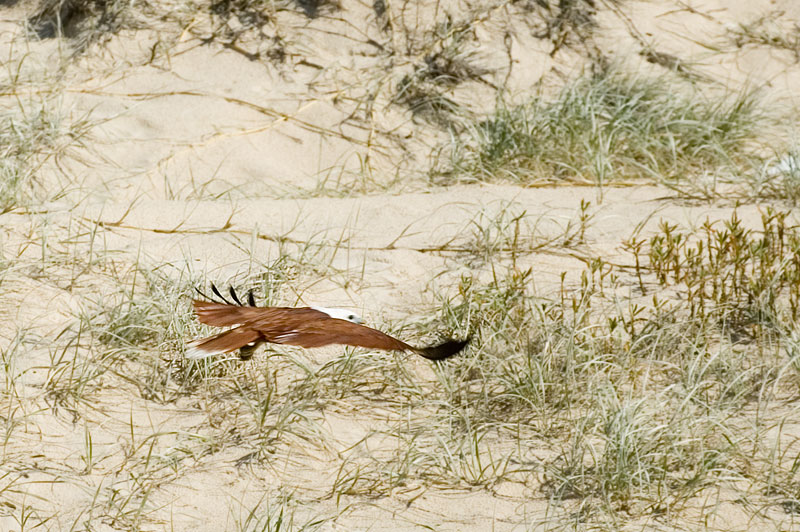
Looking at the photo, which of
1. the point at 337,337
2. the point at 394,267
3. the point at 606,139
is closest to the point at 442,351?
the point at 337,337

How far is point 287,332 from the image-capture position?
239cm

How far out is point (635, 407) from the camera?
8.58ft

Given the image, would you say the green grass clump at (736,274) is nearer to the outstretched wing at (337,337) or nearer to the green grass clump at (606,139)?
the green grass clump at (606,139)

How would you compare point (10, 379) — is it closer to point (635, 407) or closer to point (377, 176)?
point (635, 407)

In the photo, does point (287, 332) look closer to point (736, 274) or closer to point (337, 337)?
point (337, 337)

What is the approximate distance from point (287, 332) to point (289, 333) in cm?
1

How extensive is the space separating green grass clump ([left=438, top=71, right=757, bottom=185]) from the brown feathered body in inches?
71.7

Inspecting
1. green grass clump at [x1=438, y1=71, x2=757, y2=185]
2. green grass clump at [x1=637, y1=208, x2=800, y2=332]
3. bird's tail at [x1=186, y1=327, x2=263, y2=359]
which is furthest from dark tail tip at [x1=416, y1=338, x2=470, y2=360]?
green grass clump at [x1=438, y1=71, x2=757, y2=185]

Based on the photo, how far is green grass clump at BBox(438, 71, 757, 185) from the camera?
427 cm

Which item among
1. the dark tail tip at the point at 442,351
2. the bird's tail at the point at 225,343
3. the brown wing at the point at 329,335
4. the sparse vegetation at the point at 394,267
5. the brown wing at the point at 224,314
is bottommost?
the sparse vegetation at the point at 394,267

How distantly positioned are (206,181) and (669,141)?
6.03 ft

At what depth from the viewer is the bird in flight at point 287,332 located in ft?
7.68

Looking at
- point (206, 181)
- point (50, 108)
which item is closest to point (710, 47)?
point (206, 181)

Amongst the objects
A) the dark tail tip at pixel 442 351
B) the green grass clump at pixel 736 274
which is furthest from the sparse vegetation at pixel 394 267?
the dark tail tip at pixel 442 351
